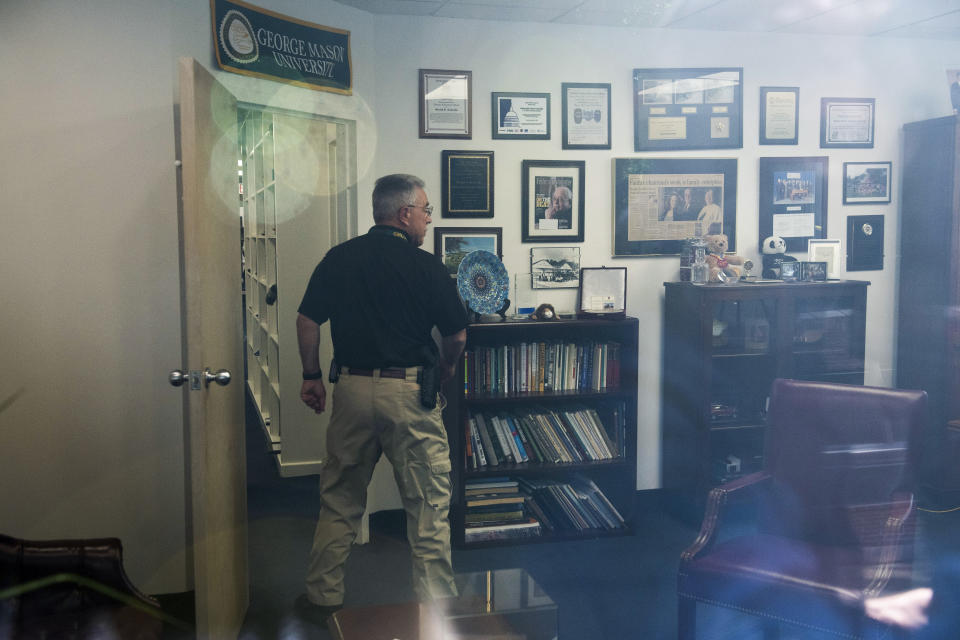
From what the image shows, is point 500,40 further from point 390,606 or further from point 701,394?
point 390,606

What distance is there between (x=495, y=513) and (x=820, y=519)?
1.56 meters

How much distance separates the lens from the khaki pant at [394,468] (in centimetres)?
282

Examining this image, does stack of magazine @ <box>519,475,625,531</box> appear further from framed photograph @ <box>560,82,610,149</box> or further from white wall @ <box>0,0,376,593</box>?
framed photograph @ <box>560,82,610,149</box>

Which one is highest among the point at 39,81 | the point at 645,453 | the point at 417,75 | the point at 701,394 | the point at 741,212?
the point at 417,75

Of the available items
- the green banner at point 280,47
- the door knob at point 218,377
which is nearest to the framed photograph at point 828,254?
the green banner at point 280,47

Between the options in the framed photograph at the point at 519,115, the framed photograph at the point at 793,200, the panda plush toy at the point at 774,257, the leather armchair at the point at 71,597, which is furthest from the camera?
the framed photograph at the point at 793,200

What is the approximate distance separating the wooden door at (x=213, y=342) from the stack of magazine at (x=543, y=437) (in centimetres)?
120

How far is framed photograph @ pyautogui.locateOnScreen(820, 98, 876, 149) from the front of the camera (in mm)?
4301

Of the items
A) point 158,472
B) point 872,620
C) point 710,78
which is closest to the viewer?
point 872,620

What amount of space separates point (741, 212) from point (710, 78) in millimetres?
737

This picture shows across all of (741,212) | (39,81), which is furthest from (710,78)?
(39,81)

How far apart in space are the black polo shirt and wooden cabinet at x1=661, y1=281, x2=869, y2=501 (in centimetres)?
156

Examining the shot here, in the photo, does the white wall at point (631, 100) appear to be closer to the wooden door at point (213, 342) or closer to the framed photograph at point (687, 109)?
the framed photograph at point (687, 109)

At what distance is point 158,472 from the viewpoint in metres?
2.97
